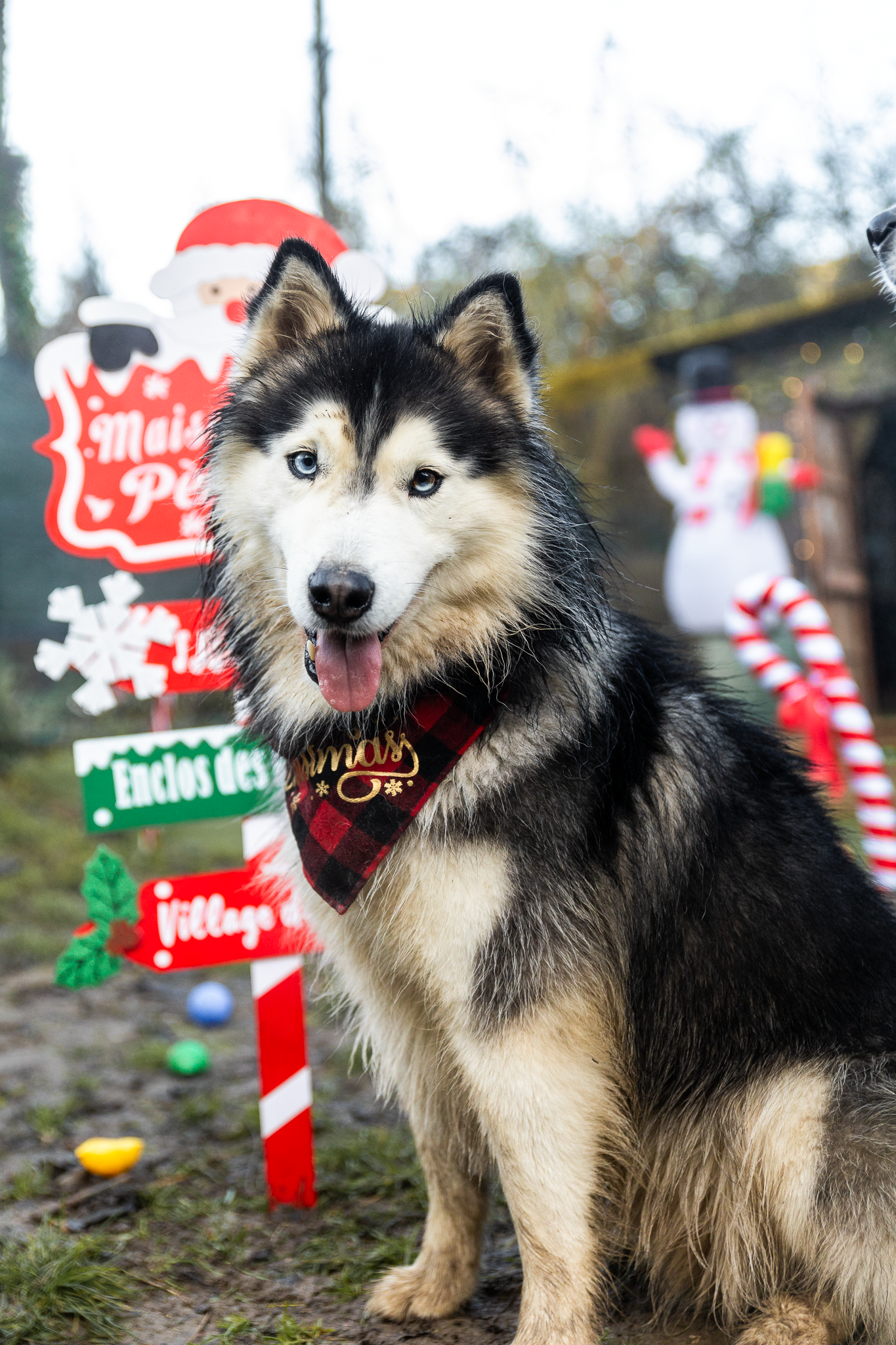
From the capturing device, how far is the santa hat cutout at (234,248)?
2896mm

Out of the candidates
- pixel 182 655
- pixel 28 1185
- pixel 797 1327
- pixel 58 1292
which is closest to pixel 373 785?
pixel 182 655

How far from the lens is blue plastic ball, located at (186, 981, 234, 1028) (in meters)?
4.24

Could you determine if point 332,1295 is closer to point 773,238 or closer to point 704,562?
point 704,562

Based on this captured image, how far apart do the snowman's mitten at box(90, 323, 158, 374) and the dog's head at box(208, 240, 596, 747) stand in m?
0.77

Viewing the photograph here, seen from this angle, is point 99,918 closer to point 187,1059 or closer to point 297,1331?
point 297,1331

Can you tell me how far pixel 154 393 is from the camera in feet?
9.59

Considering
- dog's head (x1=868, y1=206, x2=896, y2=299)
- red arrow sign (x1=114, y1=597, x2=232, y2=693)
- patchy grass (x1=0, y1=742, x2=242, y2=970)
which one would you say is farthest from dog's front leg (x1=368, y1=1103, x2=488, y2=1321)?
patchy grass (x1=0, y1=742, x2=242, y2=970)

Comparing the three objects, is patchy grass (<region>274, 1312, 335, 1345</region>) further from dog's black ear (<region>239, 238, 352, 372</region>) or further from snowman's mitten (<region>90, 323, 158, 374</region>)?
snowman's mitten (<region>90, 323, 158, 374</region>)

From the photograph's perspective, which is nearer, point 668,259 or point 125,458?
point 125,458

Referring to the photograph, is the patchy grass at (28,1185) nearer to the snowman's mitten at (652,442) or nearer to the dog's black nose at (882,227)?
the dog's black nose at (882,227)

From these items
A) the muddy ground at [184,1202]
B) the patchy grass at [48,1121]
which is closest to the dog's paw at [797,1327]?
the muddy ground at [184,1202]

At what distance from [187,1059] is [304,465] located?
2624mm

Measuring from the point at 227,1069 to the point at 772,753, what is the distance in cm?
262

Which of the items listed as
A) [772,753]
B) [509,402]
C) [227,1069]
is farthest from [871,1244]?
[227,1069]
